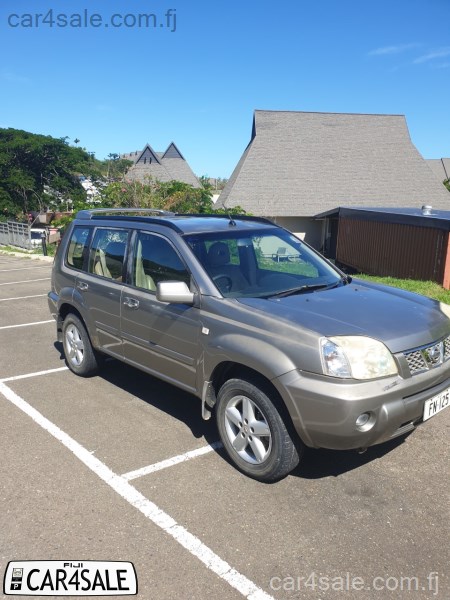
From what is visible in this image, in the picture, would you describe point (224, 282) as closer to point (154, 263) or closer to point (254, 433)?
point (154, 263)

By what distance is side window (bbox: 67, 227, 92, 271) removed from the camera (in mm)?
5668

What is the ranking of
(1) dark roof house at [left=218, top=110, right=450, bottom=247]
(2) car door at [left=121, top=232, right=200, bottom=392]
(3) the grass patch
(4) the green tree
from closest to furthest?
(2) car door at [left=121, top=232, right=200, bottom=392]
(3) the grass patch
(1) dark roof house at [left=218, top=110, right=450, bottom=247]
(4) the green tree

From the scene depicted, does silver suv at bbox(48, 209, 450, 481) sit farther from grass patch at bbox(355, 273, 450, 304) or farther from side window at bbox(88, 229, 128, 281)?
grass patch at bbox(355, 273, 450, 304)

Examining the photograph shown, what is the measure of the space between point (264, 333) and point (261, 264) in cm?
124

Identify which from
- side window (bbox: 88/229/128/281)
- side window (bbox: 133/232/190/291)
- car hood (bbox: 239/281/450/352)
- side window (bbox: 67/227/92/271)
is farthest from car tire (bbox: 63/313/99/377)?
car hood (bbox: 239/281/450/352)

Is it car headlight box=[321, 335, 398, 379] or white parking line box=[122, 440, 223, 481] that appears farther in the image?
white parking line box=[122, 440, 223, 481]

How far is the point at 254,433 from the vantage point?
11.9 feet

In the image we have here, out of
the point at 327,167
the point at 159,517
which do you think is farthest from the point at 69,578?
the point at 327,167

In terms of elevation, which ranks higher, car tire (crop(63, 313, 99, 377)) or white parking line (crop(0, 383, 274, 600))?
car tire (crop(63, 313, 99, 377))

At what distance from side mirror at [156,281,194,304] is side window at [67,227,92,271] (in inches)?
82.1

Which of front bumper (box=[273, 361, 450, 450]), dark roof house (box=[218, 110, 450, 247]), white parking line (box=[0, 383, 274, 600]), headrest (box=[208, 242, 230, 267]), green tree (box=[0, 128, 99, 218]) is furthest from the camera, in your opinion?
green tree (box=[0, 128, 99, 218])

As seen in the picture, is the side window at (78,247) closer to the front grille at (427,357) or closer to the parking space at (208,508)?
the parking space at (208,508)

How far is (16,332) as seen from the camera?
838 centimetres

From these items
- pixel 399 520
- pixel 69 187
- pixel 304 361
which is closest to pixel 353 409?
pixel 304 361
